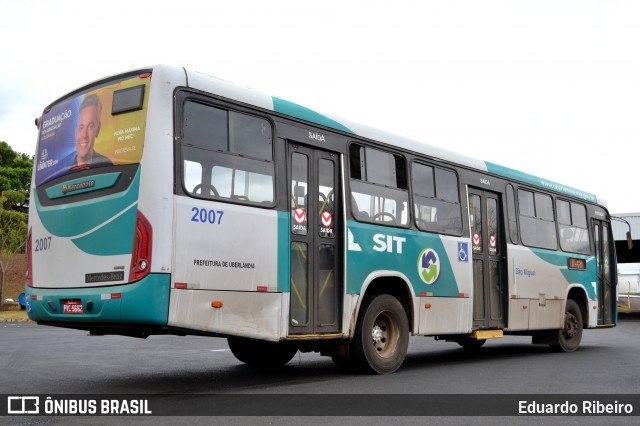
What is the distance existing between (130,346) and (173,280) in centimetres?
909

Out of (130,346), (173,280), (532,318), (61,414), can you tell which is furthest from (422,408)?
(130,346)

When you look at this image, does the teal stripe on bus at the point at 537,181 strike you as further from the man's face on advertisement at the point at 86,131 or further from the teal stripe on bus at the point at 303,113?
the man's face on advertisement at the point at 86,131

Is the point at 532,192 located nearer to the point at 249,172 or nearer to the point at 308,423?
the point at 249,172

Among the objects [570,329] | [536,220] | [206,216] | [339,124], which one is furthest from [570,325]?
[206,216]

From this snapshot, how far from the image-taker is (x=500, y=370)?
1127 cm

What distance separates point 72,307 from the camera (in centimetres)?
795

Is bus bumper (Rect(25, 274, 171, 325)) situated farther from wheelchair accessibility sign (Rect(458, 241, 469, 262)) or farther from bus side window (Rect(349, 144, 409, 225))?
wheelchair accessibility sign (Rect(458, 241, 469, 262))

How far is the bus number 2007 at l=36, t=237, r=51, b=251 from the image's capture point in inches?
333

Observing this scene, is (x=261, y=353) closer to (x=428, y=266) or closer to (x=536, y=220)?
(x=428, y=266)

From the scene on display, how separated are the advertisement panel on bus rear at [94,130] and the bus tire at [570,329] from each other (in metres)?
10.4

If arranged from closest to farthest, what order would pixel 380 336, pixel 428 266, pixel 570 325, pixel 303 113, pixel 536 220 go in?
pixel 303 113
pixel 380 336
pixel 428 266
pixel 536 220
pixel 570 325

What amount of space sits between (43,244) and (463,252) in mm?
6415

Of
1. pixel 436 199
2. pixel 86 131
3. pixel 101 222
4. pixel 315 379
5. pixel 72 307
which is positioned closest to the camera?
pixel 101 222

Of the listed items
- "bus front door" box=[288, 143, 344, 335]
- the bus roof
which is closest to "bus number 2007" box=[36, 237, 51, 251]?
the bus roof
